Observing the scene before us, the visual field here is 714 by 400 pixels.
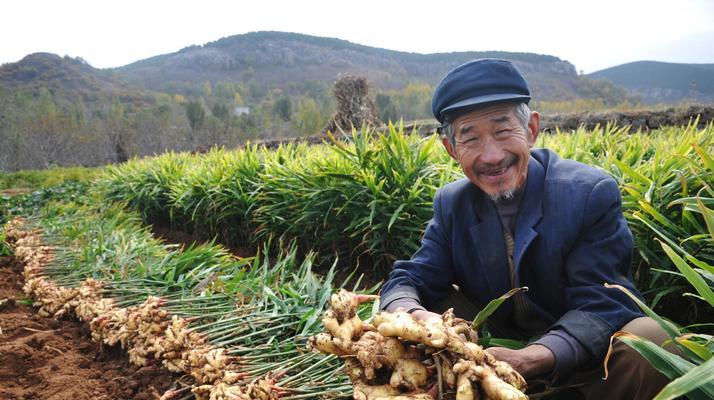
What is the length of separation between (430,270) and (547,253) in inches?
18.1

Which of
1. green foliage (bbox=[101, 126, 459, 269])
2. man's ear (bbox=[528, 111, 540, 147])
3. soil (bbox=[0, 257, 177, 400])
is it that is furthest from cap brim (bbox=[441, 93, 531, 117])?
soil (bbox=[0, 257, 177, 400])

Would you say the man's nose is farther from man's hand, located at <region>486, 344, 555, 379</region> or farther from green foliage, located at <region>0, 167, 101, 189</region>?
green foliage, located at <region>0, 167, 101, 189</region>

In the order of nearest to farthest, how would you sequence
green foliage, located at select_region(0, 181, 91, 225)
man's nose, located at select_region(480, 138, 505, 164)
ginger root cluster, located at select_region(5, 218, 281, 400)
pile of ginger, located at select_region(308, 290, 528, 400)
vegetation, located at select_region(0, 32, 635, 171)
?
pile of ginger, located at select_region(308, 290, 528, 400) < ginger root cluster, located at select_region(5, 218, 281, 400) < man's nose, located at select_region(480, 138, 505, 164) < green foliage, located at select_region(0, 181, 91, 225) < vegetation, located at select_region(0, 32, 635, 171)

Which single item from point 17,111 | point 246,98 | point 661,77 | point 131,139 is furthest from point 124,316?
point 661,77

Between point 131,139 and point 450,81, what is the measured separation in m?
33.0

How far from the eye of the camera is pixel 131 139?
3039cm

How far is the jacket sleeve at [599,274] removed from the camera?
130cm

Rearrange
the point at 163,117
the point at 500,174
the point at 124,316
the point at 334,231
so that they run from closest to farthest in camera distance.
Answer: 1. the point at 500,174
2. the point at 124,316
3. the point at 334,231
4. the point at 163,117

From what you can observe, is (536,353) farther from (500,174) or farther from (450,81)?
(450,81)

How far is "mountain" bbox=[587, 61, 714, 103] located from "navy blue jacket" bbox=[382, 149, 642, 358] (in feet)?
204

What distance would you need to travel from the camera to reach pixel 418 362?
3.53 ft

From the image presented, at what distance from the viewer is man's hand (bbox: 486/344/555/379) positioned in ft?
3.82

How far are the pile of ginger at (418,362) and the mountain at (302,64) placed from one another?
197 ft

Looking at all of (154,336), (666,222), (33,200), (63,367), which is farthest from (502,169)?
(33,200)
